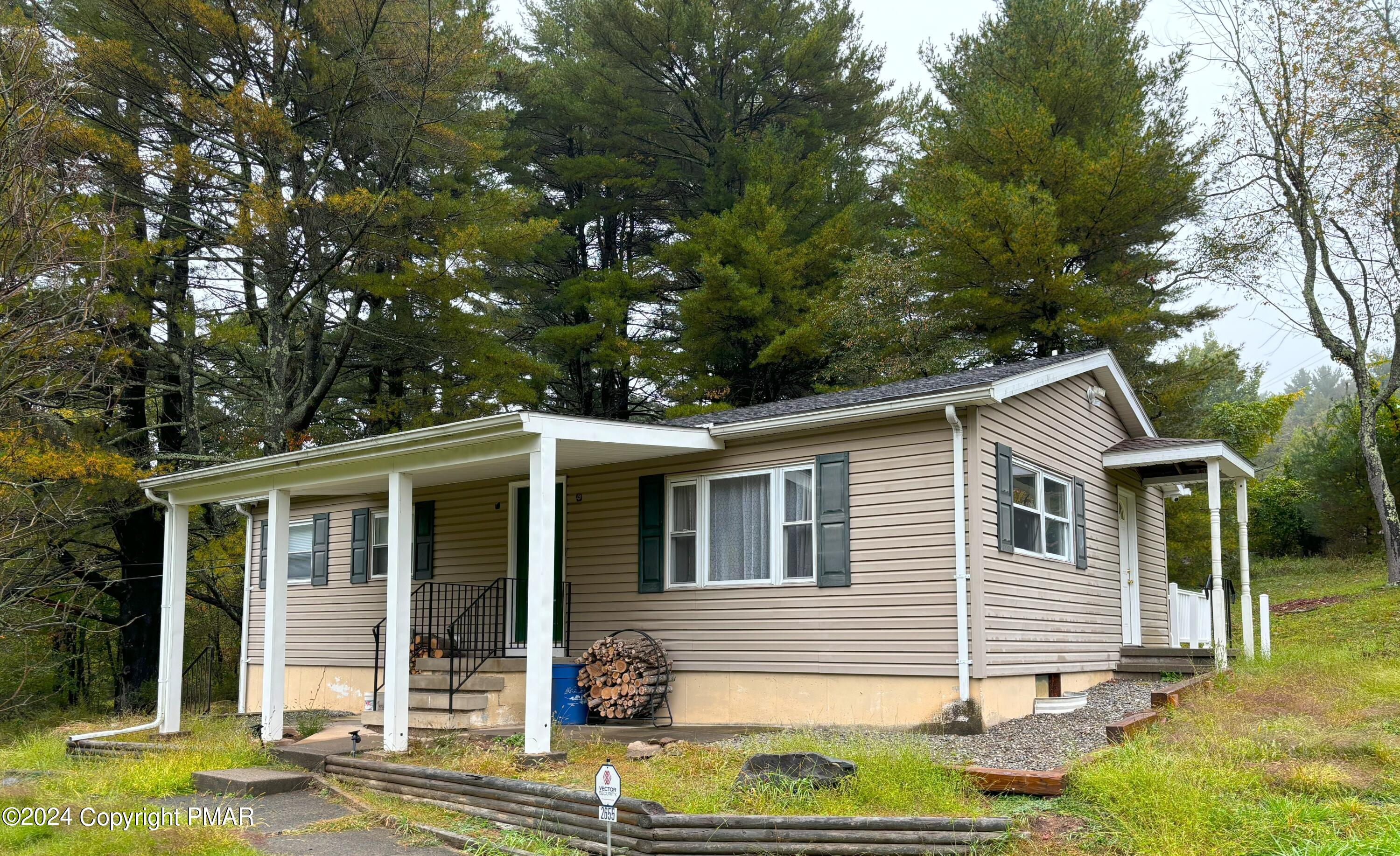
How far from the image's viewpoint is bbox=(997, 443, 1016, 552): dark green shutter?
33.5ft

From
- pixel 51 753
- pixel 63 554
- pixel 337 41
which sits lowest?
pixel 51 753

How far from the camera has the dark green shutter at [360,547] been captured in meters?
15.1

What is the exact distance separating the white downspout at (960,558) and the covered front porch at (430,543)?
2646mm

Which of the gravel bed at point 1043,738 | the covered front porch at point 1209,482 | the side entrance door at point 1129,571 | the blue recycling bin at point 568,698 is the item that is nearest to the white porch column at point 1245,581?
the covered front porch at point 1209,482

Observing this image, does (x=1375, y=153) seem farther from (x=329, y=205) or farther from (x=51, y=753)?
(x=51, y=753)

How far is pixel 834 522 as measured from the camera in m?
10.5

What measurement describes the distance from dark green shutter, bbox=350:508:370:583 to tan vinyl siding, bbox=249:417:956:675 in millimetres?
1680

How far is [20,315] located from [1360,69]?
22.5 metres

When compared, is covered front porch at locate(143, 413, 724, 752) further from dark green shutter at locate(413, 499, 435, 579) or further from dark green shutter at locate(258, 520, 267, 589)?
dark green shutter at locate(258, 520, 267, 589)

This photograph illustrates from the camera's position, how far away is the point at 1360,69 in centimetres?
2055

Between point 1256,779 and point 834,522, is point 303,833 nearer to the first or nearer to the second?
point 834,522

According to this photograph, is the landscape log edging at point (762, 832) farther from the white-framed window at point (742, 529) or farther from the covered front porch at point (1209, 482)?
the covered front porch at point (1209, 482)

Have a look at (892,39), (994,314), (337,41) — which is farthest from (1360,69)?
(337,41)

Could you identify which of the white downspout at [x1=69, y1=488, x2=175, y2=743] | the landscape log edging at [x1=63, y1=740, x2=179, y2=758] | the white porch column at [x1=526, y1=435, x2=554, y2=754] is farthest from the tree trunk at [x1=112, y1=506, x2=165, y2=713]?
the white porch column at [x1=526, y1=435, x2=554, y2=754]
